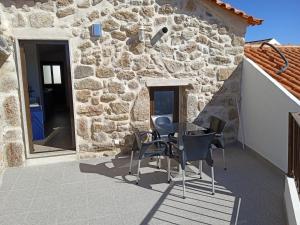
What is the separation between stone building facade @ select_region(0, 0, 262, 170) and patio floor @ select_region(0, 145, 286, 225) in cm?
70

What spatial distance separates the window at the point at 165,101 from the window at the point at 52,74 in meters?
6.43

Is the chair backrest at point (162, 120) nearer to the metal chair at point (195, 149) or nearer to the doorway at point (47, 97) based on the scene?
the metal chair at point (195, 149)

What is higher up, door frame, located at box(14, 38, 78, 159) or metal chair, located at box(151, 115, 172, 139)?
door frame, located at box(14, 38, 78, 159)

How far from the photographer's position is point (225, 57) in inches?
209

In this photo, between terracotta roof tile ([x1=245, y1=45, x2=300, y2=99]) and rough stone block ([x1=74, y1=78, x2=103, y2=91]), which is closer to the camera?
terracotta roof tile ([x1=245, y1=45, x2=300, y2=99])

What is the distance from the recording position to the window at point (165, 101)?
514 cm

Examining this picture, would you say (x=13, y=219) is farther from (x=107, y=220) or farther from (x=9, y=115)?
(x=9, y=115)

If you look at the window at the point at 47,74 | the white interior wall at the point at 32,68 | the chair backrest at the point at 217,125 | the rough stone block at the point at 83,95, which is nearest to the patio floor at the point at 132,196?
the chair backrest at the point at 217,125

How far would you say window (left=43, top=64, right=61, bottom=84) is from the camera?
10008 mm

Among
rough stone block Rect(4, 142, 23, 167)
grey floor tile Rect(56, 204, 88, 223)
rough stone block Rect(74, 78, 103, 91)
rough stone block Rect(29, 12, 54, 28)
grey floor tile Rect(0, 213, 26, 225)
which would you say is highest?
rough stone block Rect(29, 12, 54, 28)

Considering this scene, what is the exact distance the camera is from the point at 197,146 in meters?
3.40

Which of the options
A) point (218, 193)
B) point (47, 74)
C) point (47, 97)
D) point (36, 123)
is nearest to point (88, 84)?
point (36, 123)

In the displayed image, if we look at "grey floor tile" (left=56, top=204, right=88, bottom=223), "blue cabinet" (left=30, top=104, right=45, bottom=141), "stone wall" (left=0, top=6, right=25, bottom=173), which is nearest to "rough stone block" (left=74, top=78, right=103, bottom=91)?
"stone wall" (left=0, top=6, right=25, bottom=173)

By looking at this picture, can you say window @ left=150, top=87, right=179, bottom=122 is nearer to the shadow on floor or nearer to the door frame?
the shadow on floor
